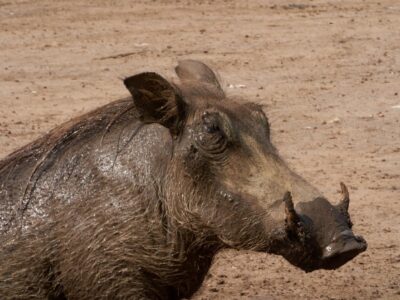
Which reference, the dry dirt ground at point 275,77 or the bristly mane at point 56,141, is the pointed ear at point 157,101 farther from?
the dry dirt ground at point 275,77

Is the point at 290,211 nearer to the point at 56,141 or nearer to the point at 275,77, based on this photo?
the point at 56,141

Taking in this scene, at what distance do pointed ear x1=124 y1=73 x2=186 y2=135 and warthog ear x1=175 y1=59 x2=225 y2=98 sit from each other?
1.43ft

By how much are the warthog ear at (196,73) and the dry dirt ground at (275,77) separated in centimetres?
142

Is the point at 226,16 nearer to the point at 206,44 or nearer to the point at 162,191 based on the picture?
the point at 206,44

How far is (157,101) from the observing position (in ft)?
17.1

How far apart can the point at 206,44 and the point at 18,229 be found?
21.3 ft

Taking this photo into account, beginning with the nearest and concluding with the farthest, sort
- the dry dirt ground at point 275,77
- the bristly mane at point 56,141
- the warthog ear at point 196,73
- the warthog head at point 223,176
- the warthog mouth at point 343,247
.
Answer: the warthog mouth at point 343,247 < the warthog head at point 223,176 < the bristly mane at point 56,141 < the warthog ear at point 196,73 < the dry dirt ground at point 275,77

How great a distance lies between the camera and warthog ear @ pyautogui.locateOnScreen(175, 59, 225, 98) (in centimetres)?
570

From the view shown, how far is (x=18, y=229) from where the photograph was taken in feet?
17.3

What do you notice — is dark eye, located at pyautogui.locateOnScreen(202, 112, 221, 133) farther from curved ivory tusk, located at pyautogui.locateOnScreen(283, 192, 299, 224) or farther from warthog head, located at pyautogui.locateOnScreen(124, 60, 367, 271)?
curved ivory tusk, located at pyautogui.locateOnScreen(283, 192, 299, 224)

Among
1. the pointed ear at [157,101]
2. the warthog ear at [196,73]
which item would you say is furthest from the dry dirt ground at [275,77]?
the pointed ear at [157,101]

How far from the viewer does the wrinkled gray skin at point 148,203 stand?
5.14 meters

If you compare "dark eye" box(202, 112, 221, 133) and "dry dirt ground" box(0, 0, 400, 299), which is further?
"dry dirt ground" box(0, 0, 400, 299)

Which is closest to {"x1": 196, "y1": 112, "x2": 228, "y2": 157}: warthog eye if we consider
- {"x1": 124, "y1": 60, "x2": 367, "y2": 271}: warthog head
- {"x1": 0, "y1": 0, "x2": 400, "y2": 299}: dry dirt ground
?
{"x1": 124, "y1": 60, "x2": 367, "y2": 271}: warthog head
